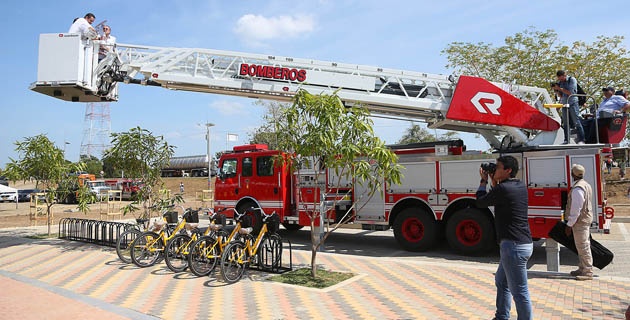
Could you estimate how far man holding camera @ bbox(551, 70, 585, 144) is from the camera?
9484mm

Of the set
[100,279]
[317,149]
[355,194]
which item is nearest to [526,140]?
[355,194]

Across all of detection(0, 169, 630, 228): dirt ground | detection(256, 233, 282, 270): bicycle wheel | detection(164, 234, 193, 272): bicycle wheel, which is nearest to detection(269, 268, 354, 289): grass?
detection(256, 233, 282, 270): bicycle wheel

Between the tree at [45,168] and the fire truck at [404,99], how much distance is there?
298 cm

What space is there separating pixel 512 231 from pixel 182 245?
5.92m

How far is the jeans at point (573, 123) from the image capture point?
9.46 metres

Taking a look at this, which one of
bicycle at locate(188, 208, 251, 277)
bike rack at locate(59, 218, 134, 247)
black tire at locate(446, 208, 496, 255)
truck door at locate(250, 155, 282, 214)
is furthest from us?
truck door at locate(250, 155, 282, 214)

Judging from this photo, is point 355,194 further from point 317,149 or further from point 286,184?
point 317,149

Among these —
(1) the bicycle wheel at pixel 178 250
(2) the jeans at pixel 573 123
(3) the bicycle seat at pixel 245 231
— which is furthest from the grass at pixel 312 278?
(2) the jeans at pixel 573 123

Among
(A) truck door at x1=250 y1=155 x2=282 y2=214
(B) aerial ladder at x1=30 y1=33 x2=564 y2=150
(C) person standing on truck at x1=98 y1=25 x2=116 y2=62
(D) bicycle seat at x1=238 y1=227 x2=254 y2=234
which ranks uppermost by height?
(C) person standing on truck at x1=98 y1=25 x2=116 y2=62

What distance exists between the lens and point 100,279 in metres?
7.45

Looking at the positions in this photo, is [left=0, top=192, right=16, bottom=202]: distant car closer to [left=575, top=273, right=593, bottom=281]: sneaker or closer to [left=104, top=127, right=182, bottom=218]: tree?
[left=104, top=127, right=182, bottom=218]: tree

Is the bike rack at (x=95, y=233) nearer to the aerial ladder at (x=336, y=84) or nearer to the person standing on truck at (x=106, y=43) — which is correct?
the aerial ladder at (x=336, y=84)

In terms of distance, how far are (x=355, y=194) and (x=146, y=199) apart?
17.2ft

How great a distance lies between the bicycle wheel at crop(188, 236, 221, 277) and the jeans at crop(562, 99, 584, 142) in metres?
7.72
